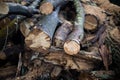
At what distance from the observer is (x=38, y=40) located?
127 inches

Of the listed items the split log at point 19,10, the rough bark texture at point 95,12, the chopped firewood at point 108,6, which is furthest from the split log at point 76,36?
the chopped firewood at point 108,6

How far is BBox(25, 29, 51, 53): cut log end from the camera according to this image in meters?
3.19

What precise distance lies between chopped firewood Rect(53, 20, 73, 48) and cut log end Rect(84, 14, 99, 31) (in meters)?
0.44

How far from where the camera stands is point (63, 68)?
3.51 meters

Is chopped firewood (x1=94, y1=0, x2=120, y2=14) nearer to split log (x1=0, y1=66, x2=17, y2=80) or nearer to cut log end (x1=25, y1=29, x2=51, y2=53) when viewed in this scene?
cut log end (x1=25, y1=29, x2=51, y2=53)

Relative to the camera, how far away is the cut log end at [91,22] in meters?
4.18

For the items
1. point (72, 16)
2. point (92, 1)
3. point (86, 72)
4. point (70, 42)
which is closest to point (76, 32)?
point (70, 42)

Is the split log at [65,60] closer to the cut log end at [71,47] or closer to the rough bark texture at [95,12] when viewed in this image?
the cut log end at [71,47]

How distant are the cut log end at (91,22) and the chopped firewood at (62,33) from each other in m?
0.44

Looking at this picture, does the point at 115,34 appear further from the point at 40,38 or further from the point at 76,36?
the point at 40,38

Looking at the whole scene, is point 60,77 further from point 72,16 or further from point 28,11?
point 72,16

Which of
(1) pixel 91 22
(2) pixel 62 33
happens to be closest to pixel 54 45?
(2) pixel 62 33

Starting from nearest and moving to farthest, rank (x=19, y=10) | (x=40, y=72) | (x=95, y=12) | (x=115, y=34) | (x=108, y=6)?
(x=40, y=72) < (x=19, y=10) < (x=115, y=34) < (x=95, y=12) < (x=108, y=6)

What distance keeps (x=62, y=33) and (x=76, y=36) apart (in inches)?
9.5
